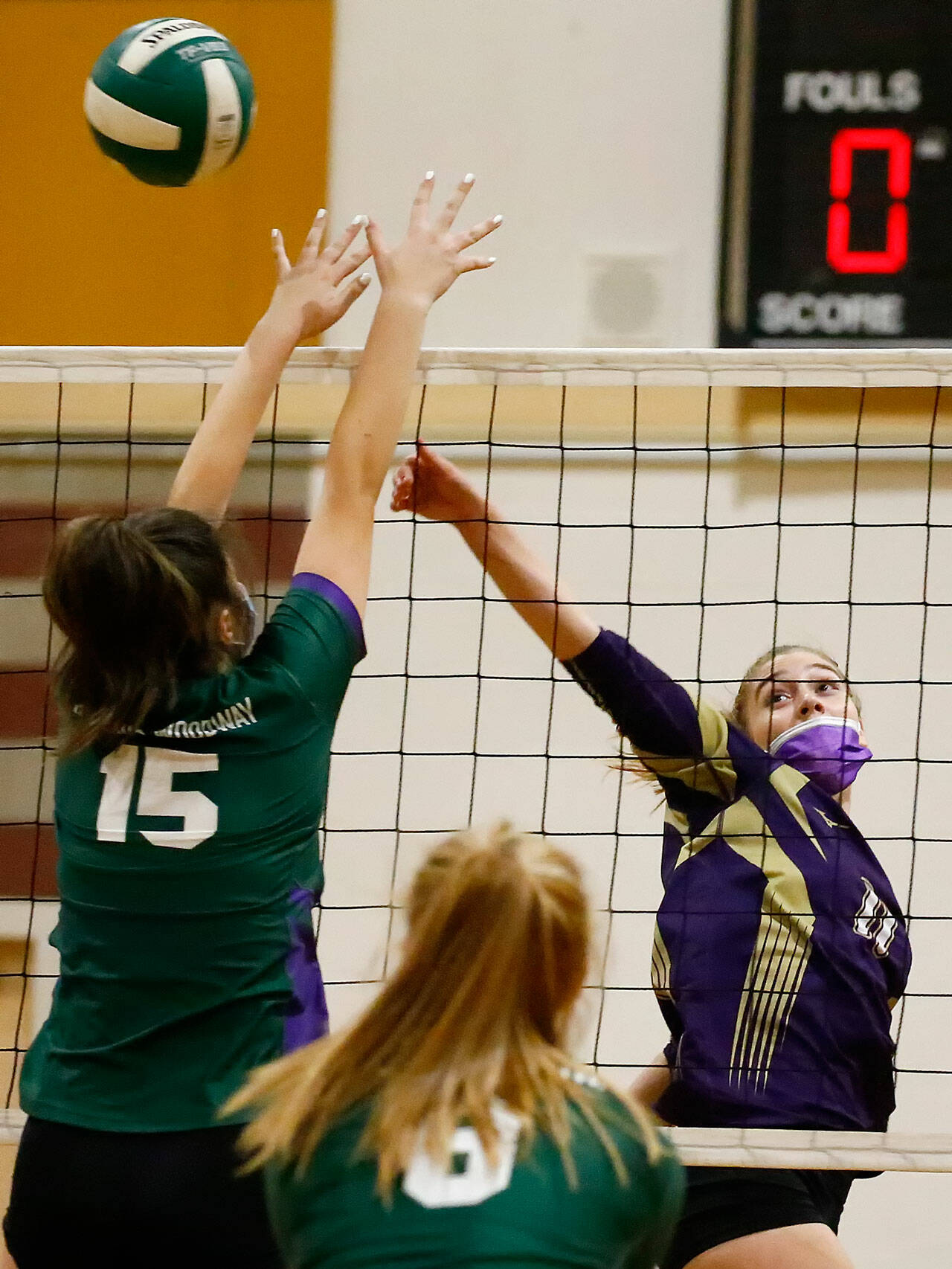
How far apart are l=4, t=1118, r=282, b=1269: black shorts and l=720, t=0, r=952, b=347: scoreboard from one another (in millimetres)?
3297

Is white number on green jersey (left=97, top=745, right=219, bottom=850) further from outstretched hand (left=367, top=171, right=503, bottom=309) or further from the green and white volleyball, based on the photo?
the green and white volleyball

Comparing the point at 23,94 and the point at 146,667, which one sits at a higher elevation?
the point at 23,94

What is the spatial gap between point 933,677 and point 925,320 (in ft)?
3.54

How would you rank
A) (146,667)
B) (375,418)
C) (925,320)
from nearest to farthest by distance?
(146,667) → (375,418) → (925,320)

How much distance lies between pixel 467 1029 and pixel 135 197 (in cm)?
430

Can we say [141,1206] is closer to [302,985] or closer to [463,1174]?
[302,985]

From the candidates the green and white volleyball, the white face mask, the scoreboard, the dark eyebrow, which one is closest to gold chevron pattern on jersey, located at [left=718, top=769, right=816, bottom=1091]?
the dark eyebrow

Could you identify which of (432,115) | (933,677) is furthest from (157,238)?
(933,677)

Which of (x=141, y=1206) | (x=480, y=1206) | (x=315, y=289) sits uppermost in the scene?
(x=315, y=289)

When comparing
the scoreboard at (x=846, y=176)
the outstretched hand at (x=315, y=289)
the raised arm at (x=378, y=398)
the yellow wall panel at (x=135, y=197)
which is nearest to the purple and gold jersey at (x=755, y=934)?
the raised arm at (x=378, y=398)

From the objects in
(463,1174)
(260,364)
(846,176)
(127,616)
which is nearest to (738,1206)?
(463,1174)

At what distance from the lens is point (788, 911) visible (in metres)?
2.48

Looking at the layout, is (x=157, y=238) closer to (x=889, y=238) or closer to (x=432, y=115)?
(x=432, y=115)

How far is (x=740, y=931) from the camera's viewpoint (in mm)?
A: 2494
